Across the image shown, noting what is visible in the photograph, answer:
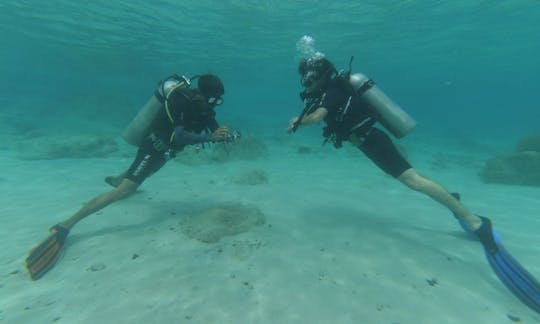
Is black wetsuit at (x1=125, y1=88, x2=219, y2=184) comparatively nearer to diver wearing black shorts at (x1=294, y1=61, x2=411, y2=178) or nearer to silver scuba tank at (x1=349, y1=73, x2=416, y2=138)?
diver wearing black shorts at (x1=294, y1=61, x2=411, y2=178)

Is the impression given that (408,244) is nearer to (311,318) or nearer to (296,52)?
(311,318)

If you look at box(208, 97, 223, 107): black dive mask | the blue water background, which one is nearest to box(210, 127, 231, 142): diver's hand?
box(208, 97, 223, 107): black dive mask

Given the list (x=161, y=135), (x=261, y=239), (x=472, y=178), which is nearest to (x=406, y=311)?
(x=261, y=239)

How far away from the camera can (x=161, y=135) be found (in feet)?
19.7


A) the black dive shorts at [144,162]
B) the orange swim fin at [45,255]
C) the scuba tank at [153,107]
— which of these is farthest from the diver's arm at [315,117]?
the orange swim fin at [45,255]

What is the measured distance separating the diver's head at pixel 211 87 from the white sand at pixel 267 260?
2.49m

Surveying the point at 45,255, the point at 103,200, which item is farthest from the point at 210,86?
the point at 45,255

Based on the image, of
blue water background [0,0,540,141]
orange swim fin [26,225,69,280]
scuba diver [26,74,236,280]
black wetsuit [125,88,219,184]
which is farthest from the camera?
blue water background [0,0,540,141]

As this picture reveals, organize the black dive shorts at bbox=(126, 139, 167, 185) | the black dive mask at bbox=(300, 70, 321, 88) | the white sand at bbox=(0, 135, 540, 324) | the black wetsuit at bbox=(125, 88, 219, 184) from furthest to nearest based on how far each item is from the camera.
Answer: the black dive shorts at bbox=(126, 139, 167, 185), the black dive mask at bbox=(300, 70, 321, 88), the black wetsuit at bbox=(125, 88, 219, 184), the white sand at bbox=(0, 135, 540, 324)

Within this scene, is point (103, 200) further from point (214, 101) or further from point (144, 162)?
point (214, 101)

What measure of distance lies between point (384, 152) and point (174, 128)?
386 cm

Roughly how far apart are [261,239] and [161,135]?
9.08 feet

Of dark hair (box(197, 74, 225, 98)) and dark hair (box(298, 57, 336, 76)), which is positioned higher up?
dark hair (box(298, 57, 336, 76))

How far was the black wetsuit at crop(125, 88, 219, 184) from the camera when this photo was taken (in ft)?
17.3
